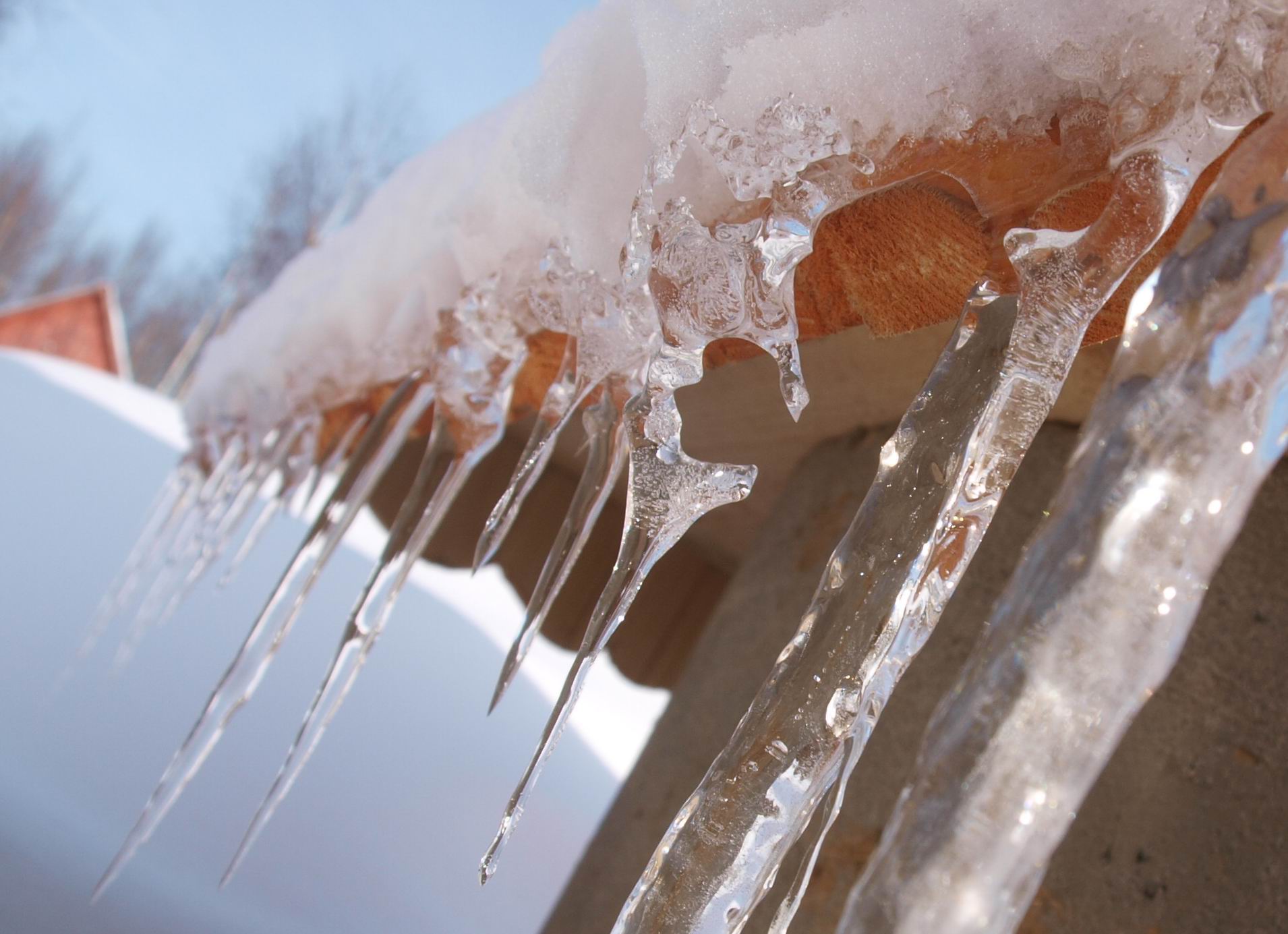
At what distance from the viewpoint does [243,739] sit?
3844 mm

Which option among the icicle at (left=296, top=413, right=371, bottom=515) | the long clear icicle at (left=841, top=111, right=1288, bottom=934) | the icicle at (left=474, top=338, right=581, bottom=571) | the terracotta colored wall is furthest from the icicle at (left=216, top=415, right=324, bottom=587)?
the terracotta colored wall

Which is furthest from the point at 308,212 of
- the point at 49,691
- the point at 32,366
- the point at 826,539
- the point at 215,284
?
the point at 826,539

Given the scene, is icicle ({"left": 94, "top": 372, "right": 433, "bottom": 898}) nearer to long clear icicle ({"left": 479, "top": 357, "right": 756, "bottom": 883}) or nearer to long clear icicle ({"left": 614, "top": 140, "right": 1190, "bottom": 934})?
long clear icicle ({"left": 479, "top": 357, "right": 756, "bottom": 883})

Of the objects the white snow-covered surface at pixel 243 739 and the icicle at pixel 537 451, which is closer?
the icicle at pixel 537 451

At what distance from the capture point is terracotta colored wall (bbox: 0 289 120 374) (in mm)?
8664

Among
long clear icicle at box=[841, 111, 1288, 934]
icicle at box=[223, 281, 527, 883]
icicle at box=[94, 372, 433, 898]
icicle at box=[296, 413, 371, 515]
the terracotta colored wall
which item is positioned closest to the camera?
long clear icicle at box=[841, 111, 1288, 934]

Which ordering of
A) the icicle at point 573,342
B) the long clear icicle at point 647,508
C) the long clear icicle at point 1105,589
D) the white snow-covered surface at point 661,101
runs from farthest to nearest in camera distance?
1. the icicle at point 573,342
2. the long clear icicle at point 647,508
3. the white snow-covered surface at point 661,101
4. the long clear icicle at point 1105,589

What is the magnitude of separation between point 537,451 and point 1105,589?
1.59ft

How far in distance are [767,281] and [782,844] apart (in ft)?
0.97

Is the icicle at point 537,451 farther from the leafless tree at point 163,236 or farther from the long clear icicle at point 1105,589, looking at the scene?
the leafless tree at point 163,236

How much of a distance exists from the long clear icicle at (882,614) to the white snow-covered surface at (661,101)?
0.20ft

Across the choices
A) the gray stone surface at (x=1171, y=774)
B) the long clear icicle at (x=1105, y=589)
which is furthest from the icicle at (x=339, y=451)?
the long clear icicle at (x=1105, y=589)

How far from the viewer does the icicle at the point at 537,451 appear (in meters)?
0.79

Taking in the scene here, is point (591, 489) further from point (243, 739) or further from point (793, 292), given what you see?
A: point (243, 739)
